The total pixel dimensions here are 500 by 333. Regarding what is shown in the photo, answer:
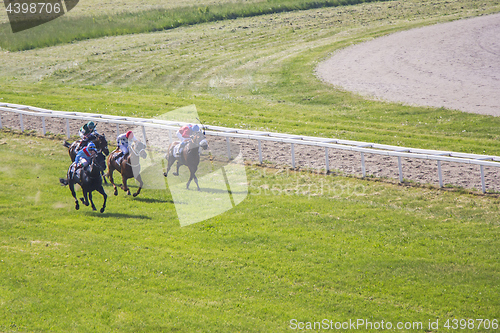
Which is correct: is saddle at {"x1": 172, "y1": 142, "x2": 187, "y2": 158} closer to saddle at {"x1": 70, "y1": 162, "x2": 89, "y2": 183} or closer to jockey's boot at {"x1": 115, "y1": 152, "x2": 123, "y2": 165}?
jockey's boot at {"x1": 115, "y1": 152, "x2": 123, "y2": 165}

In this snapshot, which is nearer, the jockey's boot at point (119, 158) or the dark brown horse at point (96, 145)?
the jockey's boot at point (119, 158)

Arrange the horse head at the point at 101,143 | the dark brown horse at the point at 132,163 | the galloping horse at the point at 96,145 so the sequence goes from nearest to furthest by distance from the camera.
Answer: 1. the dark brown horse at the point at 132,163
2. the galloping horse at the point at 96,145
3. the horse head at the point at 101,143

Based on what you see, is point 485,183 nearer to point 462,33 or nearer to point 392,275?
point 392,275

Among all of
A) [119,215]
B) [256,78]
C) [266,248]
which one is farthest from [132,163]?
[256,78]

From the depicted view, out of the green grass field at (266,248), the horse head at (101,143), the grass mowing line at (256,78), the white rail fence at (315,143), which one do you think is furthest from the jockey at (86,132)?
the grass mowing line at (256,78)

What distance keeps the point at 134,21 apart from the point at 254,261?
4107 cm

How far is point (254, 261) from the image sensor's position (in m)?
11.4

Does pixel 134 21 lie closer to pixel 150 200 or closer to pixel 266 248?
pixel 150 200

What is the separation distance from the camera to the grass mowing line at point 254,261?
9.61 m

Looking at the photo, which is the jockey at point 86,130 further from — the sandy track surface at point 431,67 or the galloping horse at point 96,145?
the sandy track surface at point 431,67

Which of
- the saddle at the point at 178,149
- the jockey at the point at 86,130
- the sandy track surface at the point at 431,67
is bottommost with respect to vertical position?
the sandy track surface at the point at 431,67

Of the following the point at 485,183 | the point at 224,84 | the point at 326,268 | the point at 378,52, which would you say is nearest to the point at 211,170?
the point at 326,268

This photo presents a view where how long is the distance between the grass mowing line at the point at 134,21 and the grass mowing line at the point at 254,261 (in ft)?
103

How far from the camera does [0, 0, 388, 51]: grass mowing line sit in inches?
1682
